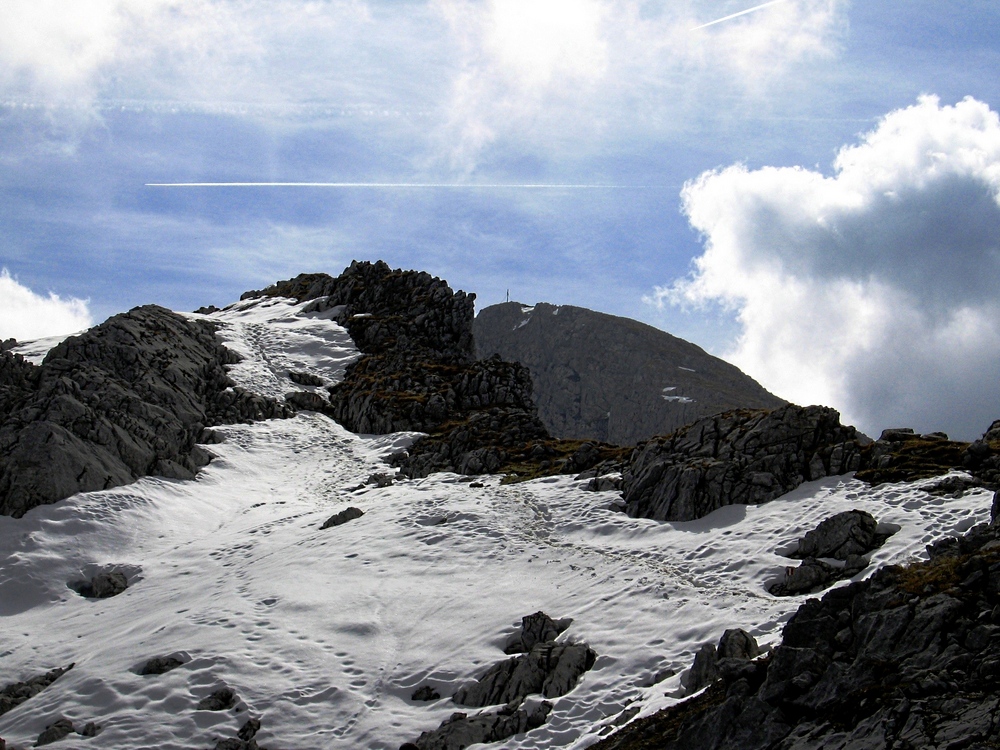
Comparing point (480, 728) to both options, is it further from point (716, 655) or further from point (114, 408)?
point (114, 408)

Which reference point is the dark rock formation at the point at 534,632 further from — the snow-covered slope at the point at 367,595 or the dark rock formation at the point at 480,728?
the dark rock formation at the point at 480,728

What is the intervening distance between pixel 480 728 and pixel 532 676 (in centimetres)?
246

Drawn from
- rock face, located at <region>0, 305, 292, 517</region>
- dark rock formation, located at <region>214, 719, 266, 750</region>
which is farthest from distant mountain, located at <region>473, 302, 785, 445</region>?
dark rock formation, located at <region>214, 719, 266, 750</region>

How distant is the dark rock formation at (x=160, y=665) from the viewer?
28.1 m

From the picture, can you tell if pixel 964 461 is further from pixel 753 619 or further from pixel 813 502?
pixel 753 619

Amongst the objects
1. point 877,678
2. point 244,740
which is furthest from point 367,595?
point 877,678

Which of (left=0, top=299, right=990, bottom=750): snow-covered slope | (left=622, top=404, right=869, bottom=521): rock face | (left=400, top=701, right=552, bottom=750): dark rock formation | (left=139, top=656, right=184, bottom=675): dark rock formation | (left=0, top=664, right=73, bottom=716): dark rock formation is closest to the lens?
(left=400, top=701, right=552, bottom=750): dark rock formation

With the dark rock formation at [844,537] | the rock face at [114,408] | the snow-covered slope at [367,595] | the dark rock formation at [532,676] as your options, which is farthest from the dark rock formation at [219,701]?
the rock face at [114,408]

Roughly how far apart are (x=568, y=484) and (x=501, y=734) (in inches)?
807

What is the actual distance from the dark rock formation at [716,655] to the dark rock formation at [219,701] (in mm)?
13098

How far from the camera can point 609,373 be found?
450ft

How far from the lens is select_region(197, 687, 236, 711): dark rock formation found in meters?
26.1

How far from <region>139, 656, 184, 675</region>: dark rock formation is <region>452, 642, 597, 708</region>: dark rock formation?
917cm

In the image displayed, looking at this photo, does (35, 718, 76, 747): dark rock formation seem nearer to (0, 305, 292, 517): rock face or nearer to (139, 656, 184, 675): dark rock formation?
(139, 656, 184, 675): dark rock formation
